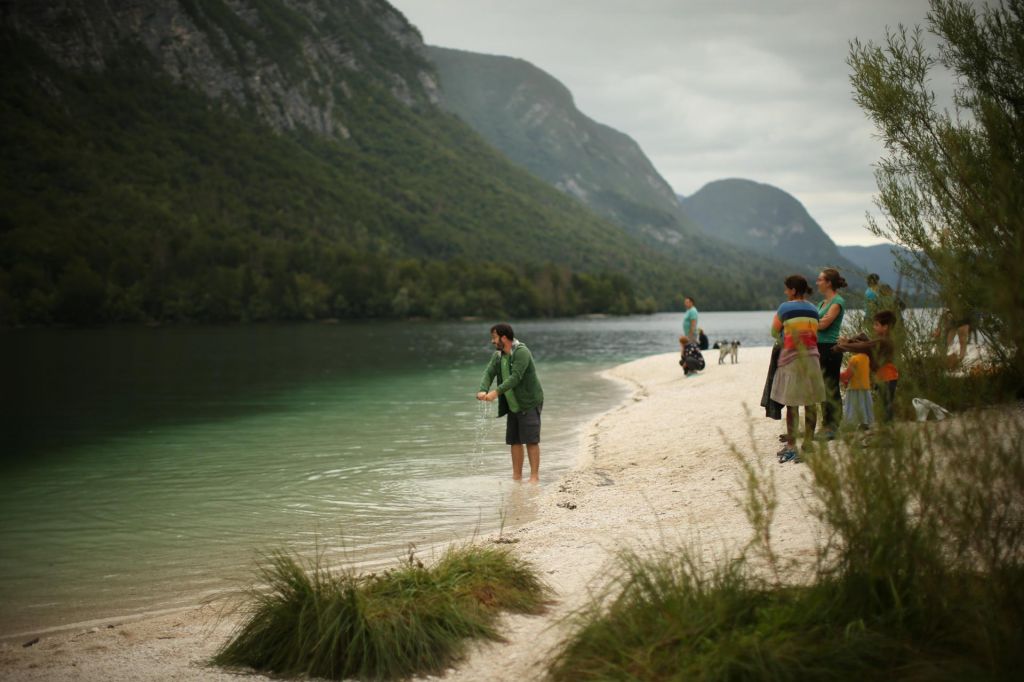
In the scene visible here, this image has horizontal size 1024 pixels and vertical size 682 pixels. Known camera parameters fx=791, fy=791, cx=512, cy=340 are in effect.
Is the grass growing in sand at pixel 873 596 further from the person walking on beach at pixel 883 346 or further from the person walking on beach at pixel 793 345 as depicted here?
the person walking on beach at pixel 883 346

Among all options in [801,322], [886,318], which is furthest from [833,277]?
[801,322]

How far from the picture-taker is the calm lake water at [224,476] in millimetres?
8773

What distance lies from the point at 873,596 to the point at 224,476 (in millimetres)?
12250

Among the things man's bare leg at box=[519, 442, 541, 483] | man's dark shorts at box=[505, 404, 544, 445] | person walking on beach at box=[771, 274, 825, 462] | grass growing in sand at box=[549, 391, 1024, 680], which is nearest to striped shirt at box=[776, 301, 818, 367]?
person walking on beach at box=[771, 274, 825, 462]

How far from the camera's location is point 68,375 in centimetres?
3722

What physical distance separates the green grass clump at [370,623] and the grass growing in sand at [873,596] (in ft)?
3.02

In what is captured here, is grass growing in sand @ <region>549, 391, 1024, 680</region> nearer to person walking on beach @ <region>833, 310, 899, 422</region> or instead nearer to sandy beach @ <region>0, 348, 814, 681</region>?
sandy beach @ <region>0, 348, 814, 681</region>

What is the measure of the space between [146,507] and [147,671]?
7180 mm

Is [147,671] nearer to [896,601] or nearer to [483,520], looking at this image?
[896,601]

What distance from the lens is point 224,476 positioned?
1432 centimetres

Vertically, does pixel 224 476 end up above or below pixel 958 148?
below

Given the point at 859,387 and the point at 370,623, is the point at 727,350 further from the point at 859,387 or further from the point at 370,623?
the point at 370,623

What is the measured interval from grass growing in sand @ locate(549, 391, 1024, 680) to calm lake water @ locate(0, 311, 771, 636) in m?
4.53

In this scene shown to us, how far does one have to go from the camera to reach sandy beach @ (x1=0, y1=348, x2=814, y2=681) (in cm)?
546
